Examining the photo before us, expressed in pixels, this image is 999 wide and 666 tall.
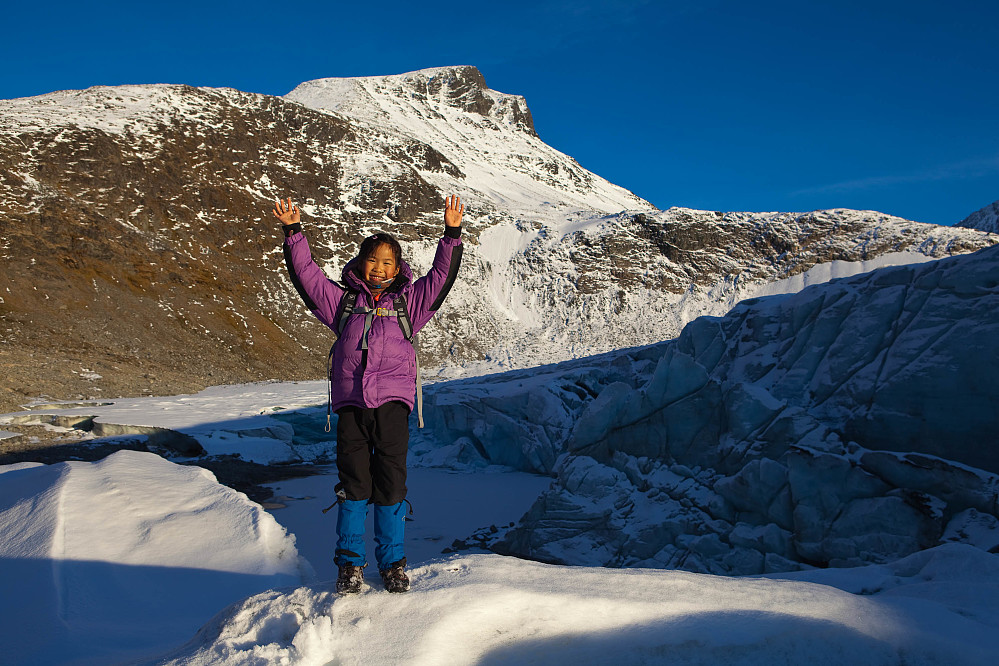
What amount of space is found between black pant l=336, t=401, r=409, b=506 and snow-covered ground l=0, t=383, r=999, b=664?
46cm

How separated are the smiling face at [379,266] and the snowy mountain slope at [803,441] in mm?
6512

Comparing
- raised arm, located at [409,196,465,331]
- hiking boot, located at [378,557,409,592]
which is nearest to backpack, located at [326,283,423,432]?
raised arm, located at [409,196,465,331]

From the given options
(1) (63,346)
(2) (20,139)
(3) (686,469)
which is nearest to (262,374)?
(1) (63,346)

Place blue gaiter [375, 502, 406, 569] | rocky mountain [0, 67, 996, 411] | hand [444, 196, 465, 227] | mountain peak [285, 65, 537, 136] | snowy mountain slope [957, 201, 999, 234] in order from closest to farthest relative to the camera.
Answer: blue gaiter [375, 502, 406, 569], hand [444, 196, 465, 227], rocky mountain [0, 67, 996, 411], snowy mountain slope [957, 201, 999, 234], mountain peak [285, 65, 537, 136]

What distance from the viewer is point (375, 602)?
→ 2699mm

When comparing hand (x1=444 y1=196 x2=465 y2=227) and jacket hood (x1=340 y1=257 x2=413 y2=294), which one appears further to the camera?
hand (x1=444 y1=196 x2=465 y2=227)

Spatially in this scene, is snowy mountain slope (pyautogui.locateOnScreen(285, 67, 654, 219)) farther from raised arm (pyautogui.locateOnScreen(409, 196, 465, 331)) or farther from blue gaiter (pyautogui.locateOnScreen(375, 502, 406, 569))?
blue gaiter (pyautogui.locateOnScreen(375, 502, 406, 569))

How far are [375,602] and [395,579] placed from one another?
0.16m

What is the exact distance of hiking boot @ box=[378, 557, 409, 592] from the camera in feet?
9.24

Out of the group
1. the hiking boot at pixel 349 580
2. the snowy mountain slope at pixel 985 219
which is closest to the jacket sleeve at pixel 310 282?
the hiking boot at pixel 349 580

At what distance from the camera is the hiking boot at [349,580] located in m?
2.83

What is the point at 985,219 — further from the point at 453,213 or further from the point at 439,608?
the point at 439,608

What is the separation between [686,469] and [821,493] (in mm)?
2338

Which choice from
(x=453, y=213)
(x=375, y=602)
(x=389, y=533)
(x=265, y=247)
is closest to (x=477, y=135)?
(x=265, y=247)
